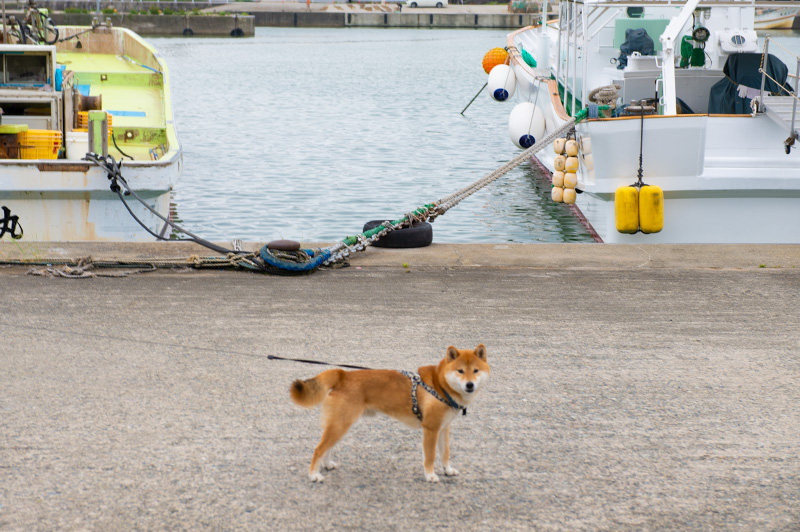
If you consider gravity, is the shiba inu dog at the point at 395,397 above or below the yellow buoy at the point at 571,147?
below

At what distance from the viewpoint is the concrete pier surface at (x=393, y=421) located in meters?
3.71

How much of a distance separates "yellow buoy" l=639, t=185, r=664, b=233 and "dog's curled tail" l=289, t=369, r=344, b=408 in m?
6.29

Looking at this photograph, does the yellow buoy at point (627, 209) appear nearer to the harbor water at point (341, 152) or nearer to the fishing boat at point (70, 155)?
the harbor water at point (341, 152)

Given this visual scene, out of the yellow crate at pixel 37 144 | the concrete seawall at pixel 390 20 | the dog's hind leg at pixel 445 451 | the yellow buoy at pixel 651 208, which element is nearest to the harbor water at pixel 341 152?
the yellow crate at pixel 37 144

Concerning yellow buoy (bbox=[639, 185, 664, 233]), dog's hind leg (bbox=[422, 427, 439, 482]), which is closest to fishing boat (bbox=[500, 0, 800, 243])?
yellow buoy (bbox=[639, 185, 664, 233])

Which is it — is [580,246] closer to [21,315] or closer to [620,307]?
[620,307]

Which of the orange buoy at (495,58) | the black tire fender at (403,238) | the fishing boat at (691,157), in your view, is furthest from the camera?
the orange buoy at (495,58)

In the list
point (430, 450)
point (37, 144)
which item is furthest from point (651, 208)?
A: point (37, 144)

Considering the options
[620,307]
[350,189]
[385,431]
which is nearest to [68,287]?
[385,431]

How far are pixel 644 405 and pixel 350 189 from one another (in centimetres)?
1289

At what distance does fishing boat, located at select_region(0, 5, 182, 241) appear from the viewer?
30.2ft

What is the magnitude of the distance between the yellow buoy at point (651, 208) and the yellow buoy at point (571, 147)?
3.99 feet

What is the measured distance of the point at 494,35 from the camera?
6325 centimetres

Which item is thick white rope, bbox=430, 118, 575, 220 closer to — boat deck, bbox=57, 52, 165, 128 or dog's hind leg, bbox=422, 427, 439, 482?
dog's hind leg, bbox=422, 427, 439, 482
